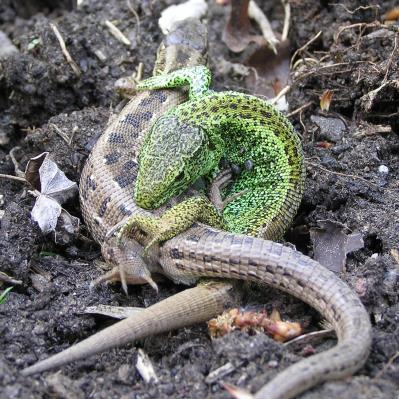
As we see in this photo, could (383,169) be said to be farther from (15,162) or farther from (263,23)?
(15,162)

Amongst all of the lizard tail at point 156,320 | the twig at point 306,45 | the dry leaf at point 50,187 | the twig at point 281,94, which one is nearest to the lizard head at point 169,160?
the dry leaf at point 50,187

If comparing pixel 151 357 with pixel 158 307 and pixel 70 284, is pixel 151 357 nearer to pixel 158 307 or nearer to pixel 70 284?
pixel 158 307

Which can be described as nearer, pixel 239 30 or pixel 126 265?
pixel 126 265

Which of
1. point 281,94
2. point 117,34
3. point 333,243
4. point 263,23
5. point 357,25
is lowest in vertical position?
point 333,243

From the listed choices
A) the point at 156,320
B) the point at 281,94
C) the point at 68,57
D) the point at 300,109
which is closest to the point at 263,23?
the point at 281,94

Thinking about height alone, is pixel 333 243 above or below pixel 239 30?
below

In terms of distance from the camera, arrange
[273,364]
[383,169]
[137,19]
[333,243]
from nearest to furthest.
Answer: [273,364] → [333,243] → [383,169] → [137,19]

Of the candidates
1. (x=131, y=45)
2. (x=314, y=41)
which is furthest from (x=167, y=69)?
(x=314, y=41)
